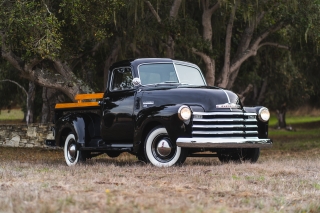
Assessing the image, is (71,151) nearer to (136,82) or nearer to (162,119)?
(136,82)

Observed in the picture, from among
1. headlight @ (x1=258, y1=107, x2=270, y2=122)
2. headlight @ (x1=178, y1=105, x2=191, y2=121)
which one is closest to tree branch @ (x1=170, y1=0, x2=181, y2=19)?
headlight @ (x1=258, y1=107, x2=270, y2=122)

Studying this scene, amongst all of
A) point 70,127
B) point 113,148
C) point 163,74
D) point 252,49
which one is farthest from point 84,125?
point 252,49

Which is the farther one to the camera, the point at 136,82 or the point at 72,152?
the point at 72,152

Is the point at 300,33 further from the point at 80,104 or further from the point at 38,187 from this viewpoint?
the point at 38,187

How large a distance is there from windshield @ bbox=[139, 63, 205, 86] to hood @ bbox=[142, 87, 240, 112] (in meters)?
0.49

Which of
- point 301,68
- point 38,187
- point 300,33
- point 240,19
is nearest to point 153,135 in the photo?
point 38,187

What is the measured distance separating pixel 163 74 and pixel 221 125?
170cm

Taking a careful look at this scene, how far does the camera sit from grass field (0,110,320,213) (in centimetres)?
647

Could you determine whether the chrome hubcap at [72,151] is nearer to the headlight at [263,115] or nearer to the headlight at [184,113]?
the headlight at [184,113]

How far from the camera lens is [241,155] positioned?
508 inches

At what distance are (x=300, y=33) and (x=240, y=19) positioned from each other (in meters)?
2.72

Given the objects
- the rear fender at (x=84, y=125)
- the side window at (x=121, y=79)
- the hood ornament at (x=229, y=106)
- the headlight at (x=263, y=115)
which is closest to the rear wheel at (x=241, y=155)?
the headlight at (x=263, y=115)

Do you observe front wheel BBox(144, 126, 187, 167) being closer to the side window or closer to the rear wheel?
the side window

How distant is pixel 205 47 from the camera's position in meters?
20.8
